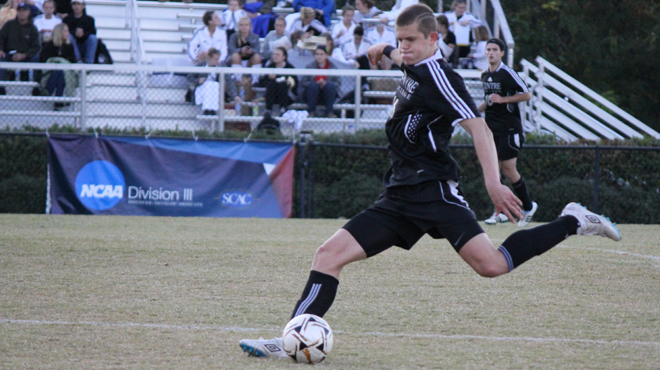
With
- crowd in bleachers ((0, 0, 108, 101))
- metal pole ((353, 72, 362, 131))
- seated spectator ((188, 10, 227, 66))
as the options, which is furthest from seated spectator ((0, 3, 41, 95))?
metal pole ((353, 72, 362, 131))

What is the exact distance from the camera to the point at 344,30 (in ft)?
54.6

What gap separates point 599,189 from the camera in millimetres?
13398

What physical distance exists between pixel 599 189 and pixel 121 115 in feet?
28.4

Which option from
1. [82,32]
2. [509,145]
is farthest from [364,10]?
[509,145]

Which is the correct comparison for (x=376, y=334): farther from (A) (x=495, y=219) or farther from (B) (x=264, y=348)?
(A) (x=495, y=219)

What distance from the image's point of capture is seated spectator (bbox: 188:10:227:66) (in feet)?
52.6

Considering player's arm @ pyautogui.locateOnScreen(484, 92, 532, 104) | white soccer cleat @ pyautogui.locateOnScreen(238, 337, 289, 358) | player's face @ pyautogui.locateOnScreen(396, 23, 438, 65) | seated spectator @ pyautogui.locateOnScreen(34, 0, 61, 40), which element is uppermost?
player's face @ pyautogui.locateOnScreen(396, 23, 438, 65)

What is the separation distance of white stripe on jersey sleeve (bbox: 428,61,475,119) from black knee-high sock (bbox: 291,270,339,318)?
3.73 ft

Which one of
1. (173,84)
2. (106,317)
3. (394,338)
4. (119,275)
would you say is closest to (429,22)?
(394,338)

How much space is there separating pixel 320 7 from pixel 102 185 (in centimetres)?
750

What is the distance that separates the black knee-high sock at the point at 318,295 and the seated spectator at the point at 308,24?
12733mm

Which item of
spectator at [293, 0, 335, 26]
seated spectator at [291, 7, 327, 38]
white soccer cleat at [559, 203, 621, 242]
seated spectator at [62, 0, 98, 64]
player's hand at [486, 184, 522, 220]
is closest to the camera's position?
player's hand at [486, 184, 522, 220]

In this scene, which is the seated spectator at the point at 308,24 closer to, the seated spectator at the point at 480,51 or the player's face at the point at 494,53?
the seated spectator at the point at 480,51

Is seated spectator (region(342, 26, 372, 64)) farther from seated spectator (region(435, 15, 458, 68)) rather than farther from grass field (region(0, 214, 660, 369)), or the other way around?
grass field (region(0, 214, 660, 369))
